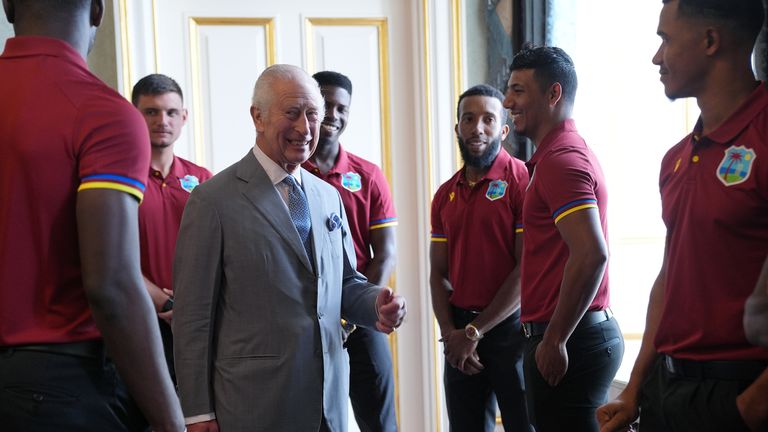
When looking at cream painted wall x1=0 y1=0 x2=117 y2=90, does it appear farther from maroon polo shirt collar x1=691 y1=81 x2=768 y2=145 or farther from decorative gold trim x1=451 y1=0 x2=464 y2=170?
maroon polo shirt collar x1=691 y1=81 x2=768 y2=145

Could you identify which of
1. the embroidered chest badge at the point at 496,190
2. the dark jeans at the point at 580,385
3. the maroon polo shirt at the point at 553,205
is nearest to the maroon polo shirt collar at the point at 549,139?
the maroon polo shirt at the point at 553,205

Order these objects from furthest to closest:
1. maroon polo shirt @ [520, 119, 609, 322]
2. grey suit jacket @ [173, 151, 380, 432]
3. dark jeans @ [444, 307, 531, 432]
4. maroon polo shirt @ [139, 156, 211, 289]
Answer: dark jeans @ [444, 307, 531, 432] → maroon polo shirt @ [139, 156, 211, 289] → maroon polo shirt @ [520, 119, 609, 322] → grey suit jacket @ [173, 151, 380, 432]

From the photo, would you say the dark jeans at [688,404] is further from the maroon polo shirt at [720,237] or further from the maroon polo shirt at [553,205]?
the maroon polo shirt at [553,205]

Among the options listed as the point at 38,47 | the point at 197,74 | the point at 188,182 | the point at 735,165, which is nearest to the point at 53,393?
the point at 38,47

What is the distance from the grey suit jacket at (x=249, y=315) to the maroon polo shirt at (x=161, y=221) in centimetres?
75

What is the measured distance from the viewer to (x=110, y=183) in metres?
1.36

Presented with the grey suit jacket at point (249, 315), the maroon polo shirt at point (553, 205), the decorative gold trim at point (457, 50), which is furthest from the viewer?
the decorative gold trim at point (457, 50)

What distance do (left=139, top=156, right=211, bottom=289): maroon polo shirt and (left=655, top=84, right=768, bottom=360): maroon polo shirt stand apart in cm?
178

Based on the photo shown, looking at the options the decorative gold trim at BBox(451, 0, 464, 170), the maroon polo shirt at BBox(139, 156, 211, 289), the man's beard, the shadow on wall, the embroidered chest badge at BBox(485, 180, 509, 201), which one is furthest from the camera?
the decorative gold trim at BBox(451, 0, 464, 170)

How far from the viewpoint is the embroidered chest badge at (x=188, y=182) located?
9.61 feet

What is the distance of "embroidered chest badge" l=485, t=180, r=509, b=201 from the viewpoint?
9.93 feet

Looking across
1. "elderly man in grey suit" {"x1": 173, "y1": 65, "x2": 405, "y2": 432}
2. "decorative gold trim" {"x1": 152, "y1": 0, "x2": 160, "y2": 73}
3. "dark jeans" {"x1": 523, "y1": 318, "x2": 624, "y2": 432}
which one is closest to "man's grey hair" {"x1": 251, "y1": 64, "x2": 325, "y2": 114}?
"elderly man in grey suit" {"x1": 173, "y1": 65, "x2": 405, "y2": 432}

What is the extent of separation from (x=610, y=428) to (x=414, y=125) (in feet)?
8.69

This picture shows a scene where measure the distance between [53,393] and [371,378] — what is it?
1.80 m
